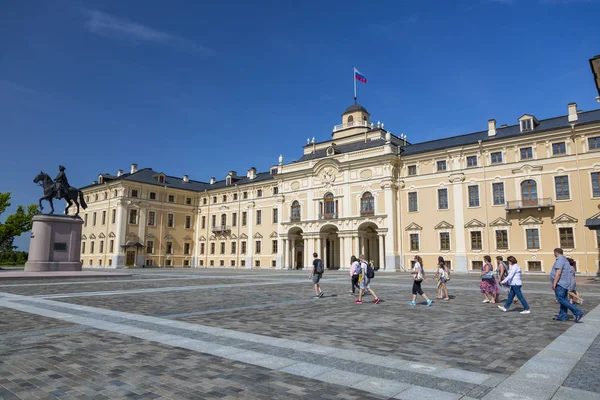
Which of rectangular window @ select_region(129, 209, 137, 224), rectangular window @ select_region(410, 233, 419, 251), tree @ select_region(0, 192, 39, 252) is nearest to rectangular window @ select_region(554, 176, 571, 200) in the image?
rectangular window @ select_region(410, 233, 419, 251)

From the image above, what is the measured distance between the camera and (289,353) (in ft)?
19.8

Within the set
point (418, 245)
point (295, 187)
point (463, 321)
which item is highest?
point (295, 187)

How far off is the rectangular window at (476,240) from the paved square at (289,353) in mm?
28055

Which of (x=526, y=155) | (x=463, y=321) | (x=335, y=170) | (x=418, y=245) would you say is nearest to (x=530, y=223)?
(x=526, y=155)

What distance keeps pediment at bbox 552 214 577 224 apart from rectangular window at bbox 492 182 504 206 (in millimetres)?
4586

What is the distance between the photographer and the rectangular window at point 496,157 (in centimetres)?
3728

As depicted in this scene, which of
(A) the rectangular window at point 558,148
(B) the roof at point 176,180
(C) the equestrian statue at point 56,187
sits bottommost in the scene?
(C) the equestrian statue at point 56,187

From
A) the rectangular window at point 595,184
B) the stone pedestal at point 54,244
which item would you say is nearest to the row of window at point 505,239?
the rectangular window at point 595,184

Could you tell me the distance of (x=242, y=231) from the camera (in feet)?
191

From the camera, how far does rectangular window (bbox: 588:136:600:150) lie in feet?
107

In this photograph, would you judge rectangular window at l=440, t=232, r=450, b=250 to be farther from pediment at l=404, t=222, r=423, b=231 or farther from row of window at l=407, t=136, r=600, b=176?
row of window at l=407, t=136, r=600, b=176

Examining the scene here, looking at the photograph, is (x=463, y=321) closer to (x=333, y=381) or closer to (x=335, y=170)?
(x=333, y=381)

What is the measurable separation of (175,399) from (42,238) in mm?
26273

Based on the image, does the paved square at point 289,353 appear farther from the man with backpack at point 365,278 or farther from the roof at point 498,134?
the roof at point 498,134
